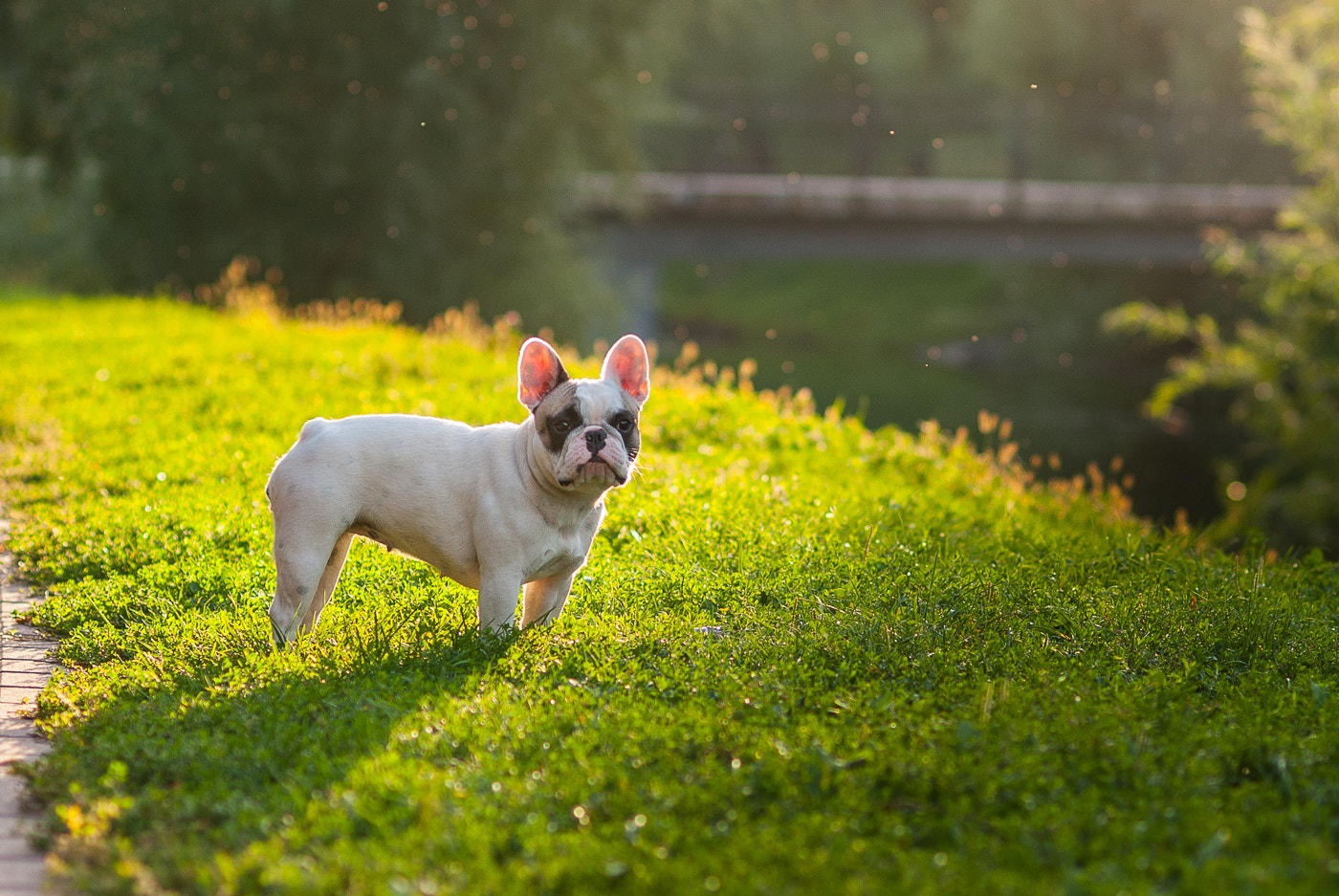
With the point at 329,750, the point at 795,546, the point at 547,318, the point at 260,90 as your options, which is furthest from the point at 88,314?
the point at 329,750

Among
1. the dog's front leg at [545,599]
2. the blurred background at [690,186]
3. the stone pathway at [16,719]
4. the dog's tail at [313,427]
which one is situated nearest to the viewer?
the stone pathway at [16,719]

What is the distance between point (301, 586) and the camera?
496cm

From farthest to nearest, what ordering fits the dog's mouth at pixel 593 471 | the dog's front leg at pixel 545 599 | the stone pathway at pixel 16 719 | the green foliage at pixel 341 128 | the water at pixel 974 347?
the water at pixel 974 347, the green foliage at pixel 341 128, the dog's front leg at pixel 545 599, the dog's mouth at pixel 593 471, the stone pathway at pixel 16 719

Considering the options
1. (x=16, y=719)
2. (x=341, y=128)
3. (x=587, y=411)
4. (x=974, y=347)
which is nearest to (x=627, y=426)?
(x=587, y=411)

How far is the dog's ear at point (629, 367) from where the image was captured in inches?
202

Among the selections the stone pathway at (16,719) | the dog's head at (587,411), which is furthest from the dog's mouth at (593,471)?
the stone pathway at (16,719)

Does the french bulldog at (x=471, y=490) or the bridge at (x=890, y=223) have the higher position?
the french bulldog at (x=471, y=490)

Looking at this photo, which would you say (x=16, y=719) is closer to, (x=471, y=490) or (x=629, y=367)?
(x=471, y=490)

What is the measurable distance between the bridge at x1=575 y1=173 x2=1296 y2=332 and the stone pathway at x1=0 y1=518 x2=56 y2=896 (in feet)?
72.8

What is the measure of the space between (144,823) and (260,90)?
18552 millimetres

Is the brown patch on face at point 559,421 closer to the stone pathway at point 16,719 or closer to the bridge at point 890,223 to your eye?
the stone pathway at point 16,719

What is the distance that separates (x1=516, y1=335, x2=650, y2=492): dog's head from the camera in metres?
4.73

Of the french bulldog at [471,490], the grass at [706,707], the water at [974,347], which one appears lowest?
the water at [974,347]

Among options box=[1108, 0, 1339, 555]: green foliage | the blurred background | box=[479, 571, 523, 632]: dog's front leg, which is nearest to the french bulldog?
box=[479, 571, 523, 632]: dog's front leg
